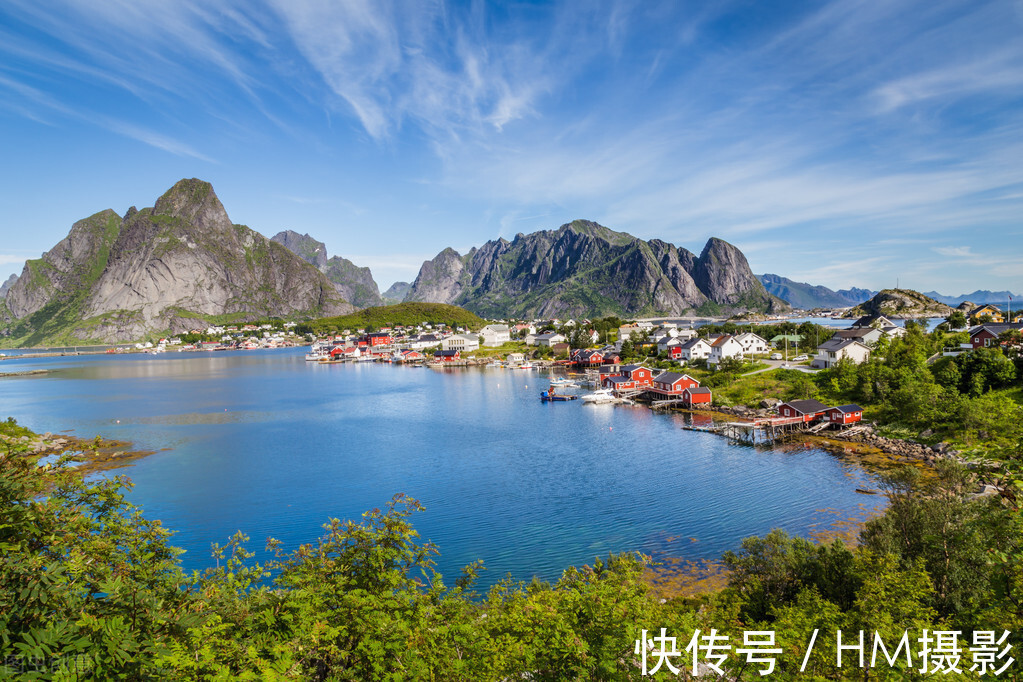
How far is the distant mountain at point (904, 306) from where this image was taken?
511 ft

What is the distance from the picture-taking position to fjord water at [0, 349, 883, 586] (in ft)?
78.3

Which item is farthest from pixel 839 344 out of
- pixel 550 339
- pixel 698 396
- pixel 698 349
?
pixel 550 339

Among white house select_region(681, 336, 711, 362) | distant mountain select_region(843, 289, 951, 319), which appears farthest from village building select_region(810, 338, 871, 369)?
distant mountain select_region(843, 289, 951, 319)

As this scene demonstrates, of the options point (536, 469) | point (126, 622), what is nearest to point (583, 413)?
point (536, 469)

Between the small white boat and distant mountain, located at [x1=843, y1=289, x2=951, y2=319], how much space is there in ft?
441

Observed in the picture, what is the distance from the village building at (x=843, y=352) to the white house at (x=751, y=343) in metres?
14.1

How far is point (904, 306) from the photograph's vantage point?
518 feet

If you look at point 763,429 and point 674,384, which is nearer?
point 763,429

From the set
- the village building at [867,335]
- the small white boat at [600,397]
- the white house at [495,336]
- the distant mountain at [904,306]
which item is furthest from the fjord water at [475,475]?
the distant mountain at [904,306]

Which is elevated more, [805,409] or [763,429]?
[805,409]

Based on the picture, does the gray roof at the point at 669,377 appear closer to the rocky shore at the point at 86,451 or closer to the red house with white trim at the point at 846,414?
the red house with white trim at the point at 846,414

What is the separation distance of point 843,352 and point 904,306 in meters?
134

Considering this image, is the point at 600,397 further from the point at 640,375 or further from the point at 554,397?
the point at 640,375

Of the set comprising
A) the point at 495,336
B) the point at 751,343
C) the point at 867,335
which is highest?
the point at 867,335
